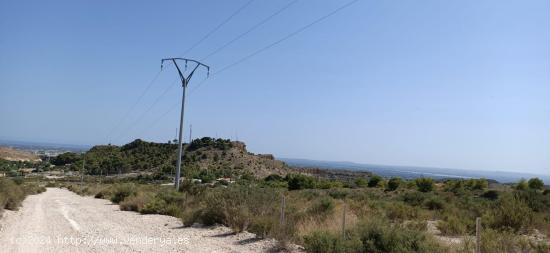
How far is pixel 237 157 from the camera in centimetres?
13438

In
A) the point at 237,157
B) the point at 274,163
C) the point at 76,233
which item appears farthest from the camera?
the point at 274,163

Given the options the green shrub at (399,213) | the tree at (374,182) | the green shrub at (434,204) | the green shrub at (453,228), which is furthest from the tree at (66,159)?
the green shrub at (453,228)

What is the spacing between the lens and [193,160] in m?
131

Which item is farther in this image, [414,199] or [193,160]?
[193,160]

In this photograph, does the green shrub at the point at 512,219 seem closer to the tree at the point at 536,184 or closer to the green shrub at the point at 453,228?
the green shrub at the point at 453,228

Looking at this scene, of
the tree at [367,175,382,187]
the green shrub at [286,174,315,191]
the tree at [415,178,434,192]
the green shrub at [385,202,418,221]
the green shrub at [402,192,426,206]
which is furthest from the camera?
the tree at [367,175,382,187]

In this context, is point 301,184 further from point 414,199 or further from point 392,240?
point 392,240

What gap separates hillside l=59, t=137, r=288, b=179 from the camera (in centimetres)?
12469

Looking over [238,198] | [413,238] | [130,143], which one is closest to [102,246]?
[238,198]

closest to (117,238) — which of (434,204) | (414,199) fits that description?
(434,204)

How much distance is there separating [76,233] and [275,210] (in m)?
7.62

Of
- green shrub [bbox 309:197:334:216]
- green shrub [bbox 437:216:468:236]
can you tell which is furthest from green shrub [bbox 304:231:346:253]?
green shrub [bbox 437:216:468:236]

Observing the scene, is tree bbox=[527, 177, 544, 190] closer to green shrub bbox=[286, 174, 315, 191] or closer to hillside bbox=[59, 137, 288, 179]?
green shrub bbox=[286, 174, 315, 191]

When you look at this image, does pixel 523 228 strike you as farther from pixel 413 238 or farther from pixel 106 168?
pixel 106 168
